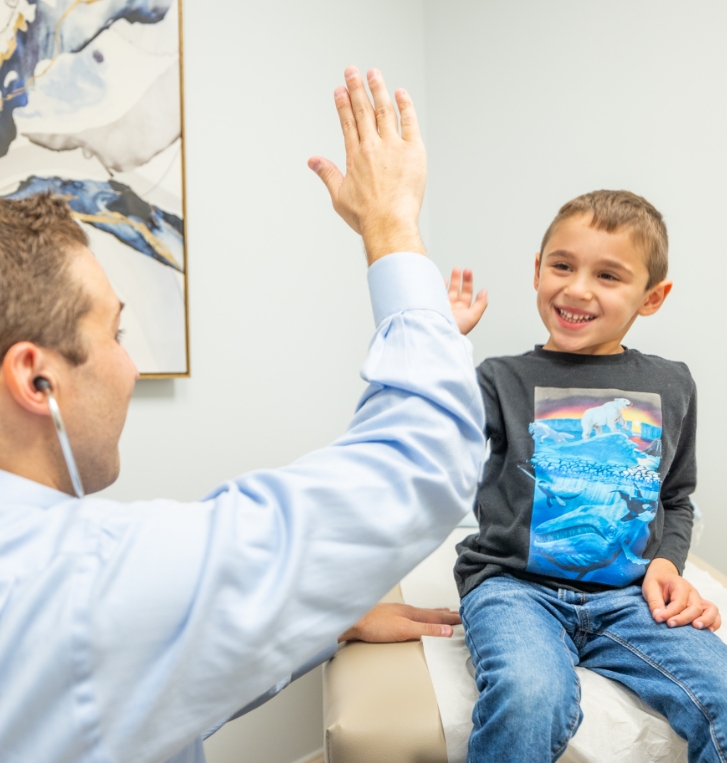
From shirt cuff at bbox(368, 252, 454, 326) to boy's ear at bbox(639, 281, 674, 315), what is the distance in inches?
34.6

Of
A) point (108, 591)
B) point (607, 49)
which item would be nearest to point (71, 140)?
point (108, 591)

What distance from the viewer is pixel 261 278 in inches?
74.7

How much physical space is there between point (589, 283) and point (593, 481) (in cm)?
38

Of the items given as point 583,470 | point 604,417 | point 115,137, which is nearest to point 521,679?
point 583,470

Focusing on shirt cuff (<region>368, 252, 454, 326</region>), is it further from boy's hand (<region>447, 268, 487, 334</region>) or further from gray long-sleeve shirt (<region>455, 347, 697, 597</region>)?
gray long-sleeve shirt (<region>455, 347, 697, 597</region>)

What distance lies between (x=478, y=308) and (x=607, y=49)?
1418mm

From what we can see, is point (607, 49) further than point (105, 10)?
Yes

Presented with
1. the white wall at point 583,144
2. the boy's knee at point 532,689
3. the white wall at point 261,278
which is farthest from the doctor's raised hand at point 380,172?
the white wall at point 583,144

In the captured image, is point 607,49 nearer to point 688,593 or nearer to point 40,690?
point 688,593

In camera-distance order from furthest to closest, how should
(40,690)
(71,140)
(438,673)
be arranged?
(71,140), (438,673), (40,690)

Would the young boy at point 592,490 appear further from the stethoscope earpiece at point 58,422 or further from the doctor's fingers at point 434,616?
the stethoscope earpiece at point 58,422

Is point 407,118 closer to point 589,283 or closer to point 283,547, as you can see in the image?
point 283,547

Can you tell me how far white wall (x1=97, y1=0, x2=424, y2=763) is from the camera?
174 cm

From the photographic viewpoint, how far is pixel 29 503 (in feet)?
1.87
